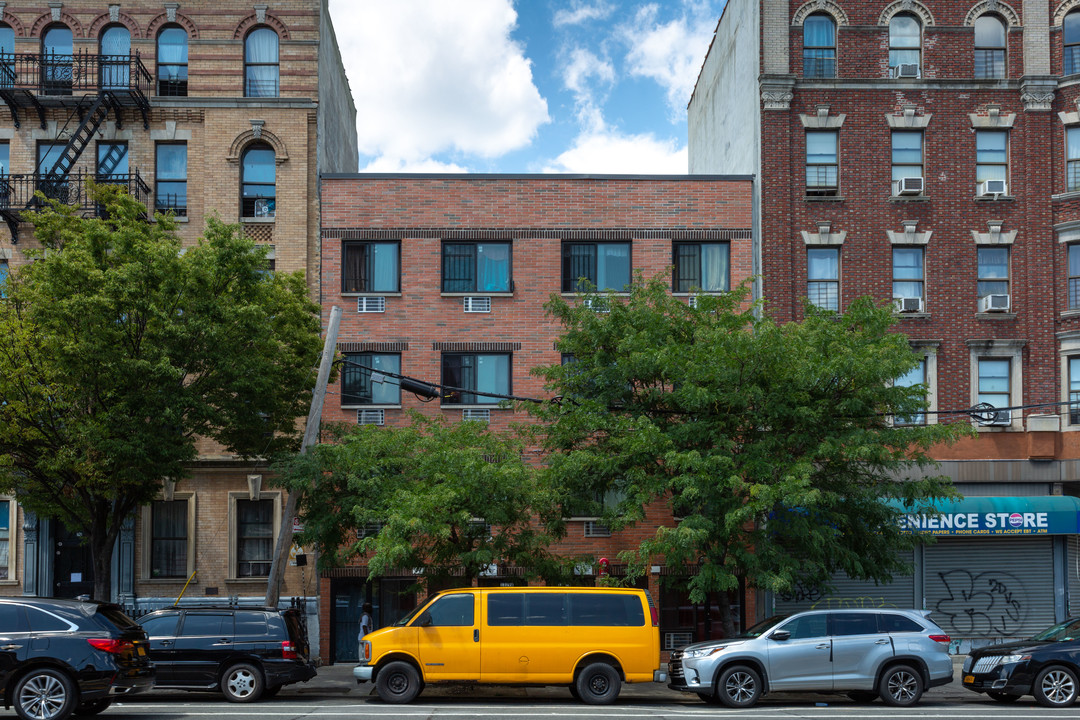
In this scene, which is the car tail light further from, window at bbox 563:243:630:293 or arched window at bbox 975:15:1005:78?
arched window at bbox 975:15:1005:78

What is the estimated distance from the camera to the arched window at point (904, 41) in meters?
26.0

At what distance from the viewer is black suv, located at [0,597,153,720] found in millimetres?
12625

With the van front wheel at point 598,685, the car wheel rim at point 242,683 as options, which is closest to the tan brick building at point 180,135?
the car wheel rim at point 242,683

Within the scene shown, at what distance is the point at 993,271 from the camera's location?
25531 millimetres

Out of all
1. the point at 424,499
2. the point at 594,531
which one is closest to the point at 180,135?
the point at 424,499

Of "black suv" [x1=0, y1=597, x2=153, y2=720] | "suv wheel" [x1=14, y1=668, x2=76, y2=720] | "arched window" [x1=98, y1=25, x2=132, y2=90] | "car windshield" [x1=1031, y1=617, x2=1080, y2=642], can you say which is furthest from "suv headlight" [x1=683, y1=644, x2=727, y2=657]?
"arched window" [x1=98, y1=25, x2=132, y2=90]

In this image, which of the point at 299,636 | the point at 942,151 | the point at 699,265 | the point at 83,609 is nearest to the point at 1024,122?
the point at 942,151

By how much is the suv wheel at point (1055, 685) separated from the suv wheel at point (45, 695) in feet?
48.9

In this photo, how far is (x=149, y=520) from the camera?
24.6 metres

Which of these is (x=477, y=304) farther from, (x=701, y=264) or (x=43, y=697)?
(x=43, y=697)

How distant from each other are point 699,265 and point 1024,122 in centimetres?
917

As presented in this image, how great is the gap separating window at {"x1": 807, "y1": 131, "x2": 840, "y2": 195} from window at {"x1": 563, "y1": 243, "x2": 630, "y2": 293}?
17.2ft

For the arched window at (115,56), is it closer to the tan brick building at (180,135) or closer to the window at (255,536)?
the tan brick building at (180,135)

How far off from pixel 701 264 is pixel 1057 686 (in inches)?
522
